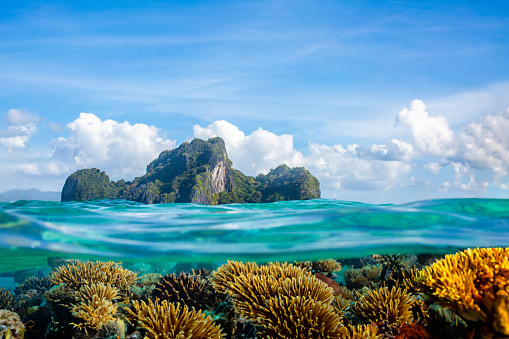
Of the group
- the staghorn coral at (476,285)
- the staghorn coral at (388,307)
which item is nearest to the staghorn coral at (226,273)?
the staghorn coral at (388,307)

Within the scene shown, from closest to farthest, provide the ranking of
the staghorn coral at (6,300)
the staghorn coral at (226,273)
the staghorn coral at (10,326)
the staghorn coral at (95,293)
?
the staghorn coral at (10,326) → the staghorn coral at (95,293) → the staghorn coral at (226,273) → the staghorn coral at (6,300)

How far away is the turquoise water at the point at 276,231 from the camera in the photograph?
8.86 meters

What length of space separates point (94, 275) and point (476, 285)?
6.03 m

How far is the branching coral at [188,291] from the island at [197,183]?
7490 centimetres

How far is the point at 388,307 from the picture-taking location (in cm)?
401

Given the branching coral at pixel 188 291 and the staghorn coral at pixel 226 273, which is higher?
the staghorn coral at pixel 226 273

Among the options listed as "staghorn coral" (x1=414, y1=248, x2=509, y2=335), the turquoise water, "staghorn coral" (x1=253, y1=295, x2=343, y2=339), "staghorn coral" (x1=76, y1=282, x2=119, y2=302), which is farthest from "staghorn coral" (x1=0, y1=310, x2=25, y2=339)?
"staghorn coral" (x1=414, y1=248, x2=509, y2=335)

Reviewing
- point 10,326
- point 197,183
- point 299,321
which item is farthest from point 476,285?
point 197,183

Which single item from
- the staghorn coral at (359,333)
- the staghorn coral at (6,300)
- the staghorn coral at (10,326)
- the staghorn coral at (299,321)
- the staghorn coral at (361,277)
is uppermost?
the staghorn coral at (299,321)

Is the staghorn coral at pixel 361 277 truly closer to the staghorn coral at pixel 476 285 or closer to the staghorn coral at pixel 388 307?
the staghorn coral at pixel 388 307

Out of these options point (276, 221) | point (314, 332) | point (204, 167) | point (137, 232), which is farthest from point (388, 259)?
point (204, 167)

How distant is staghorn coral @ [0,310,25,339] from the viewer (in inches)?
173

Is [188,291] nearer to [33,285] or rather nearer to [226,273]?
[226,273]

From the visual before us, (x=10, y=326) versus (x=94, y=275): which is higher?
(x=94, y=275)
